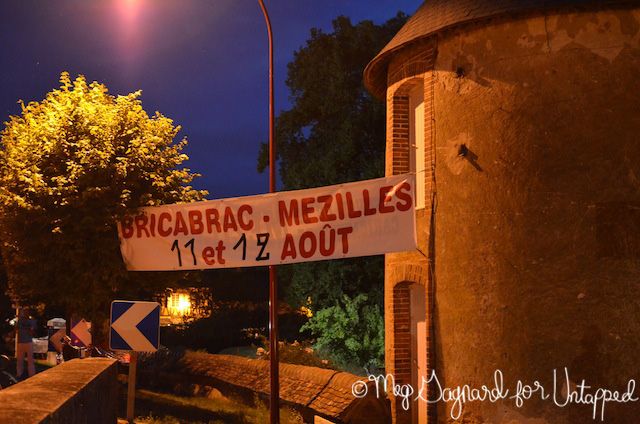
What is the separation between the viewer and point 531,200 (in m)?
11.8

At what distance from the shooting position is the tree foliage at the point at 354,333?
25.2 m

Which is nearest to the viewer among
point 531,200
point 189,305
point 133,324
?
point 133,324

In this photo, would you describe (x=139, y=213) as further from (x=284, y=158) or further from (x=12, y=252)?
→ (x=284, y=158)

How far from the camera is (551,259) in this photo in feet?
38.1

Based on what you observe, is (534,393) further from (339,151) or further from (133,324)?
(339,151)

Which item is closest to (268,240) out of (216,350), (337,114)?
(337,114)

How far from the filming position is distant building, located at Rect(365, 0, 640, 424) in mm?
11344

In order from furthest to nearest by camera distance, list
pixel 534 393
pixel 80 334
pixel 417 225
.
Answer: pixel 80 334
pixel 417 225
pixel 534 393

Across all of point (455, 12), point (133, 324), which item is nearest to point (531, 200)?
point (455, 12)

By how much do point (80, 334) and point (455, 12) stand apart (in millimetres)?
10128

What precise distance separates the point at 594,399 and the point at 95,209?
9.46 metres

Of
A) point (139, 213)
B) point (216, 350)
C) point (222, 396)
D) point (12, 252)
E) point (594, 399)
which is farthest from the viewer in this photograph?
point (216, 350)

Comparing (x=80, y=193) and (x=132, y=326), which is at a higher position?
(x=80, y=193)

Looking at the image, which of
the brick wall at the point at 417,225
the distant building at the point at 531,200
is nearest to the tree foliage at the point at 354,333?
the brick wall at the point at 417,225
